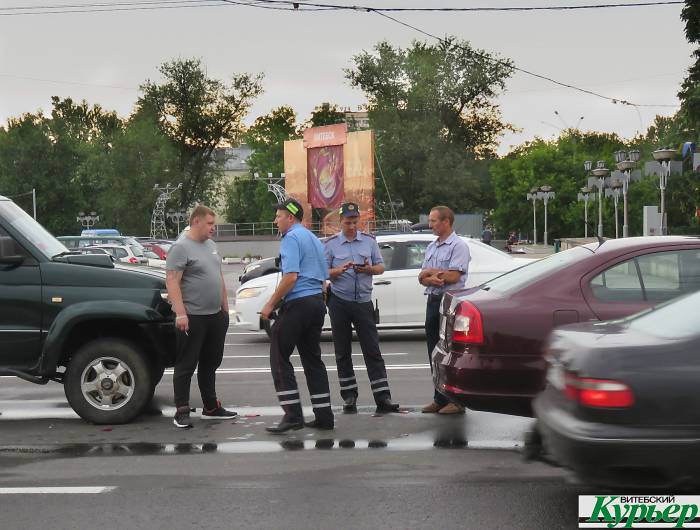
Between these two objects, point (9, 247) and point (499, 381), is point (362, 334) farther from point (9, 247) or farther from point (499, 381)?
point (9, 247)

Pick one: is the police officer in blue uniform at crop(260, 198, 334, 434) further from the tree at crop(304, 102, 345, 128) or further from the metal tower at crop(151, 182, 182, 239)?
the tree at crop(304, 102, 345, 128)

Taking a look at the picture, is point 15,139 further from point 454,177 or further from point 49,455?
point 49,455

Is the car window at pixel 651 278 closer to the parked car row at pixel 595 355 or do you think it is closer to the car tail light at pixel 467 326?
the parked car row at pixel 595 355

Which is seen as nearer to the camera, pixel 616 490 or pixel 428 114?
pixel 616 490

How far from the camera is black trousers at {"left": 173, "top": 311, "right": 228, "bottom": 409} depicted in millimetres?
8172

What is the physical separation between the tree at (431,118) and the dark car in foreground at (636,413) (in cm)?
7093

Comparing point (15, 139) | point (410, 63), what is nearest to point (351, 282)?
point (410, 63)

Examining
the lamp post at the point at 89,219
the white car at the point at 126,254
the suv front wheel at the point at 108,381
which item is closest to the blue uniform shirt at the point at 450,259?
the suv front wheel at the point at 108,381

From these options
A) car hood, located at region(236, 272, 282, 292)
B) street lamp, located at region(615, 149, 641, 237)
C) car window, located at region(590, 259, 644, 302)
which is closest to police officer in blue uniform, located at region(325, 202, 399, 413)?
car window, located at region(590, 259, 644, 302)

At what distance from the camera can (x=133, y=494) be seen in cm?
602

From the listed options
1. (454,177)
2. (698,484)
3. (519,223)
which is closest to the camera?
(698,484)

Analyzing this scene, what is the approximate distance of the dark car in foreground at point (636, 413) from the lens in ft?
14.8

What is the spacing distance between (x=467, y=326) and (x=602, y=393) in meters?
2.34

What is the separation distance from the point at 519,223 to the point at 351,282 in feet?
277
